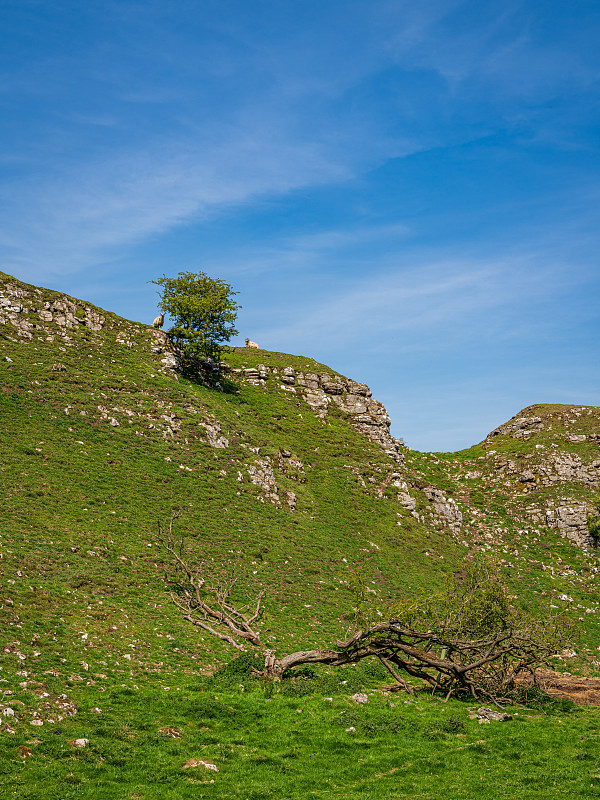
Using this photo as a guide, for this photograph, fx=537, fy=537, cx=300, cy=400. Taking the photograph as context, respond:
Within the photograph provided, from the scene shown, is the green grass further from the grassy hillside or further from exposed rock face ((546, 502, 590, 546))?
exposed rock face ((546, 502, 590, 546))

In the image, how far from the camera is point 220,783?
15.6 m

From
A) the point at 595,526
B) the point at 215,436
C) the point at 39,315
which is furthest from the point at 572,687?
the point at 39,315

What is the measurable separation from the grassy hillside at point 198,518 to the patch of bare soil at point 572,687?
13.7 feet

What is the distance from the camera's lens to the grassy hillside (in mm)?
19750

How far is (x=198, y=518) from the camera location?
4388 centimetres

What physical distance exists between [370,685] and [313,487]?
32.6m

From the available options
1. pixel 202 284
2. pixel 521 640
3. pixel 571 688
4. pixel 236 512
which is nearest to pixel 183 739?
pixel 521 640

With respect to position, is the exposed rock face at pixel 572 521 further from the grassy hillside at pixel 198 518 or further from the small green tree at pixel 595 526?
the small green tree at pixel 595 526

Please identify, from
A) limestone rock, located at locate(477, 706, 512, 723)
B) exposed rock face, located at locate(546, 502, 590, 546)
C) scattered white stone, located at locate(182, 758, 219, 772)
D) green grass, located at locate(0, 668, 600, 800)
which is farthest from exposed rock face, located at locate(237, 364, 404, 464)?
scattered white stone, located at locate(182, 758, 219, 772)

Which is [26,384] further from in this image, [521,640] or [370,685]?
[521,640]

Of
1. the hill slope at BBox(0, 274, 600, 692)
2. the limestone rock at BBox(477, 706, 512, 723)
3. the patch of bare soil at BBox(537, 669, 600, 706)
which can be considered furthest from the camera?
the hill slope at BBox(0, 274, 600, 692)

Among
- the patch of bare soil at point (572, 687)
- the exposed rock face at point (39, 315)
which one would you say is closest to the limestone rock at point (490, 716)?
the patch of bare soil at point (572, 687)

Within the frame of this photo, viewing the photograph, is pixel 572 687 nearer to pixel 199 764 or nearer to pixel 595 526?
pixel 199 764

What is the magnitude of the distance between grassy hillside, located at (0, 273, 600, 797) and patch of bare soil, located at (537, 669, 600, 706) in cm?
417
